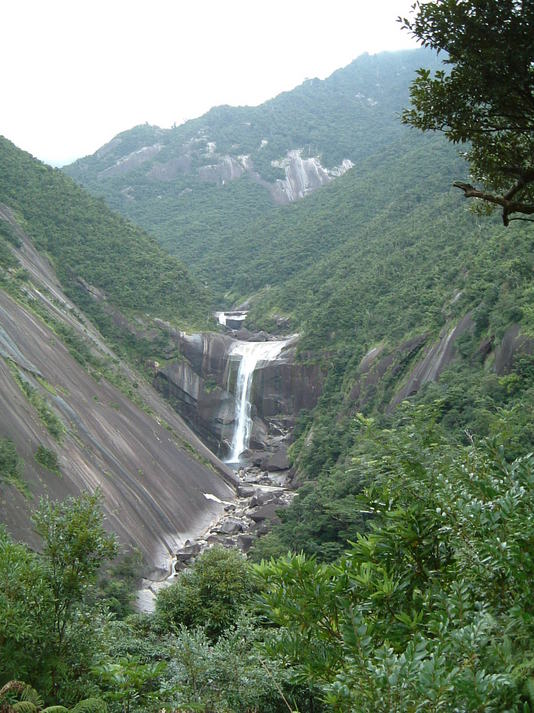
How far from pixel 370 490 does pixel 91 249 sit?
165 feet

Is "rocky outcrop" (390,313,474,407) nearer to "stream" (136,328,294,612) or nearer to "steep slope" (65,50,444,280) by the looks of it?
"stream" (136,328,294,612)

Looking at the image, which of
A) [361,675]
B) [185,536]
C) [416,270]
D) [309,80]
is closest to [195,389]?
[416,270]

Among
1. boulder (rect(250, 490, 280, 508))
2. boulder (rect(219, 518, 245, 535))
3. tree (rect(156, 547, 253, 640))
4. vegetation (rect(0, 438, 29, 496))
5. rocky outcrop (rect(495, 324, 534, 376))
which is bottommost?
boulder (rect(250, 490, 280, 508))

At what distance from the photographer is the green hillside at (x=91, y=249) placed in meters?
47.9

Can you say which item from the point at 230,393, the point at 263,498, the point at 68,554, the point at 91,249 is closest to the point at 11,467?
the point at 68,554

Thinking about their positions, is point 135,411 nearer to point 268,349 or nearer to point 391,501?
point 268,349

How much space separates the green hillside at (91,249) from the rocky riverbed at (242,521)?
1784 centimetres

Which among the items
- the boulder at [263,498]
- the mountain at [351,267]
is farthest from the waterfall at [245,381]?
the boulder at [263,498]

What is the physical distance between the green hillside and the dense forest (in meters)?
0.26

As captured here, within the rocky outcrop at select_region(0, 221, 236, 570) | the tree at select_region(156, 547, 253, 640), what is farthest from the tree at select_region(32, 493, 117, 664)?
the rocky outcrop at select_region(0, 221, 236, 570)

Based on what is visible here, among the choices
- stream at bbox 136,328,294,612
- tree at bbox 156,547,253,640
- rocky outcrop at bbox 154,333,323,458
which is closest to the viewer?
tree at bbox 156,547,253,640

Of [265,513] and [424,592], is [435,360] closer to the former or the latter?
[265,513]

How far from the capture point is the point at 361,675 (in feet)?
10.1

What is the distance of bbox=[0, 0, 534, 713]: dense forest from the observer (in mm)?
3422
